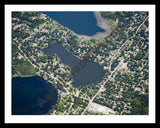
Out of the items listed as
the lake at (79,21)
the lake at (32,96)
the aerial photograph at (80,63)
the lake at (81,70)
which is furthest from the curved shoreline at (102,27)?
the lake at (32,96)

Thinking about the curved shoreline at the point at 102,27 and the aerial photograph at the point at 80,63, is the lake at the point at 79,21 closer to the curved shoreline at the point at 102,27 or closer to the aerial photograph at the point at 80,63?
the aerial photograph at the point at 80,63

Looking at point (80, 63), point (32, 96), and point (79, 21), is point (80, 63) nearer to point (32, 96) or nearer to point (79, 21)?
point (32, 96)

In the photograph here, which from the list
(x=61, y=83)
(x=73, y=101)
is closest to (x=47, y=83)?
A: (x=61, y=83)

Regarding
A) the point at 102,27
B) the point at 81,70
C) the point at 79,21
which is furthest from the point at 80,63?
the point at 79,21

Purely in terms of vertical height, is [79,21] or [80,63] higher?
[79,21]

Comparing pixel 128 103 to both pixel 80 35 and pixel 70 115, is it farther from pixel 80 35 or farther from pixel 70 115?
pixel 80 35
